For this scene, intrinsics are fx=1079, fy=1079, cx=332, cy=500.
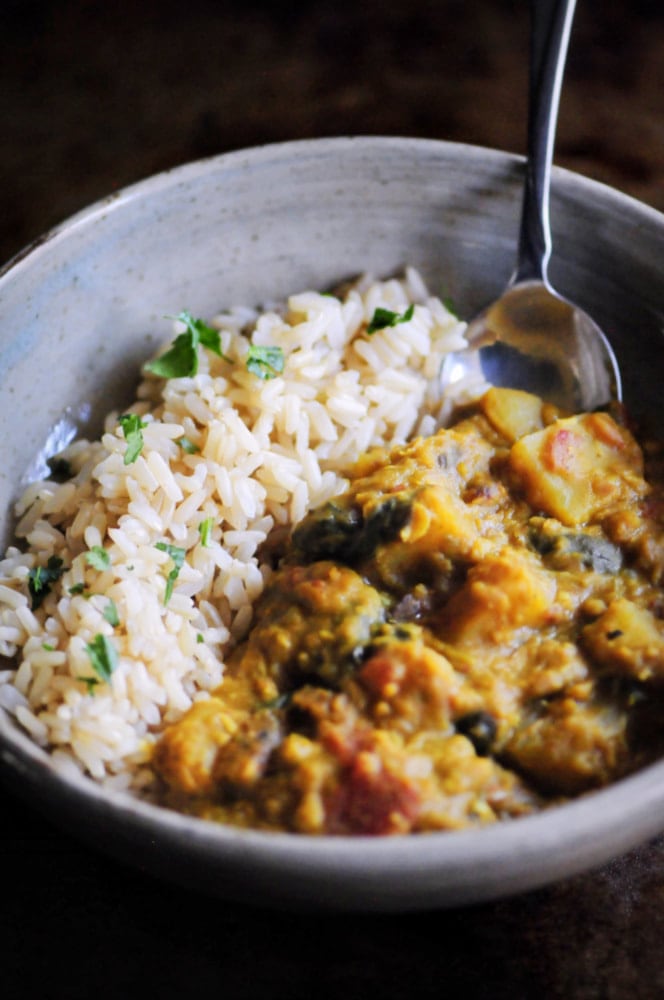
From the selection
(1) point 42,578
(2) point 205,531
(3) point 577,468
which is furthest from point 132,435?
(3) point 577,468

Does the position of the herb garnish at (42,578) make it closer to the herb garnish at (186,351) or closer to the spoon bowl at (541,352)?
the herb garnish at (186,351)

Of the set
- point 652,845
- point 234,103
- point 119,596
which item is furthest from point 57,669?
point 234,103

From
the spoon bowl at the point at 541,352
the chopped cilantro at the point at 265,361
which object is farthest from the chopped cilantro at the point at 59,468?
Answer: the spoon bowl at the point at 541,352

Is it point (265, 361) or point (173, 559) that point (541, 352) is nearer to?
point (265, 361)

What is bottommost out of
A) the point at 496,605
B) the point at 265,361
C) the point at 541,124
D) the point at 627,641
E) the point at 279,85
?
the point at 627,641

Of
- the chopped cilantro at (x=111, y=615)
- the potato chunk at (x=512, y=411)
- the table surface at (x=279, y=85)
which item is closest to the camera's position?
the chopped cilantro at (x=111, y=615)

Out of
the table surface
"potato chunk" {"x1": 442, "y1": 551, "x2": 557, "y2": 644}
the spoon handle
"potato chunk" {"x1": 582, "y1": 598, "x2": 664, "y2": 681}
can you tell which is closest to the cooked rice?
the spoon handle
